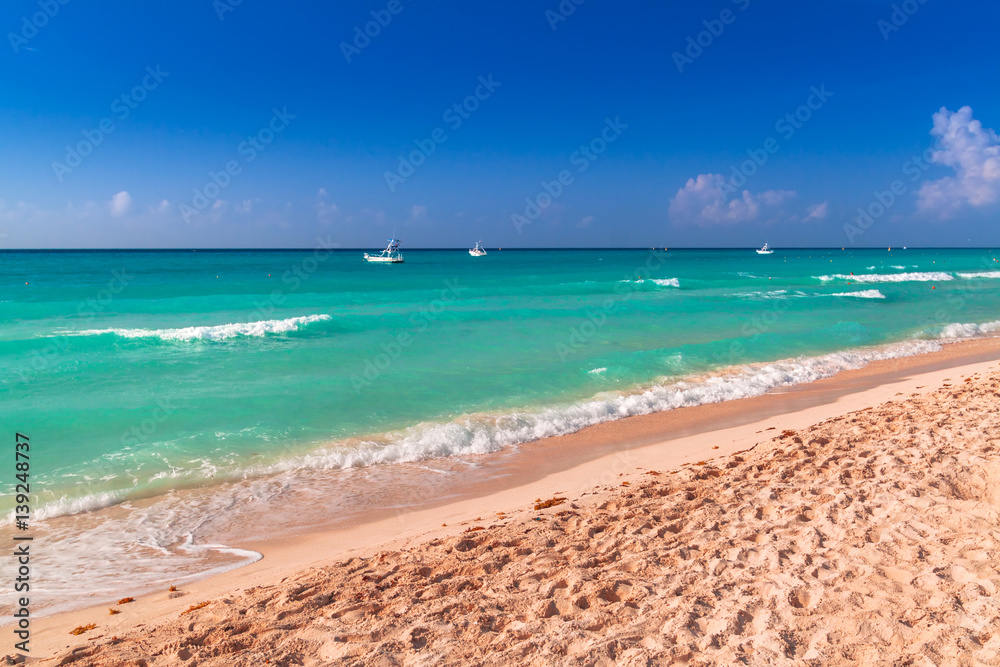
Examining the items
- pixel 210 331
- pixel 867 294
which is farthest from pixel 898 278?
pixel 210 331

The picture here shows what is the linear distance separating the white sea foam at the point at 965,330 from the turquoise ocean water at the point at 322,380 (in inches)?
5.1

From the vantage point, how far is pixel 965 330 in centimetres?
2028

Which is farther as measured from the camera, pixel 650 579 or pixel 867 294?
pixel 867 294

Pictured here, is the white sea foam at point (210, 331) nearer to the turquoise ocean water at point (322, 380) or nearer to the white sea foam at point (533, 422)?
the turquoise ocean water at point (322, 380)

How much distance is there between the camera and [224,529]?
6.29 m

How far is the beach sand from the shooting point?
3.47 meters

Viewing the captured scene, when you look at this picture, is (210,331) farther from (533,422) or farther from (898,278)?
(898,278)

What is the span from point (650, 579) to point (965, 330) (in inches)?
901

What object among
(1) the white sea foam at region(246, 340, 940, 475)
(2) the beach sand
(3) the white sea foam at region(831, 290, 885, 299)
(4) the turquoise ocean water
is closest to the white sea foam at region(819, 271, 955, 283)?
(3) the white sea foam at region(831, 290, 885, 299)

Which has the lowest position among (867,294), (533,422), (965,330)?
(533,422)

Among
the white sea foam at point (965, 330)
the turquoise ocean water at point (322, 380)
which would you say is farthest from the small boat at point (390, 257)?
the white sea foam at point (965, 330)

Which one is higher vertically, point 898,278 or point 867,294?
point 898,278

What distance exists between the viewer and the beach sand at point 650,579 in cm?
347

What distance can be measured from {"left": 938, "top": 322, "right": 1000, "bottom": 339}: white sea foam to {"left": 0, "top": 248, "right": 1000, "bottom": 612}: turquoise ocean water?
13 cm
